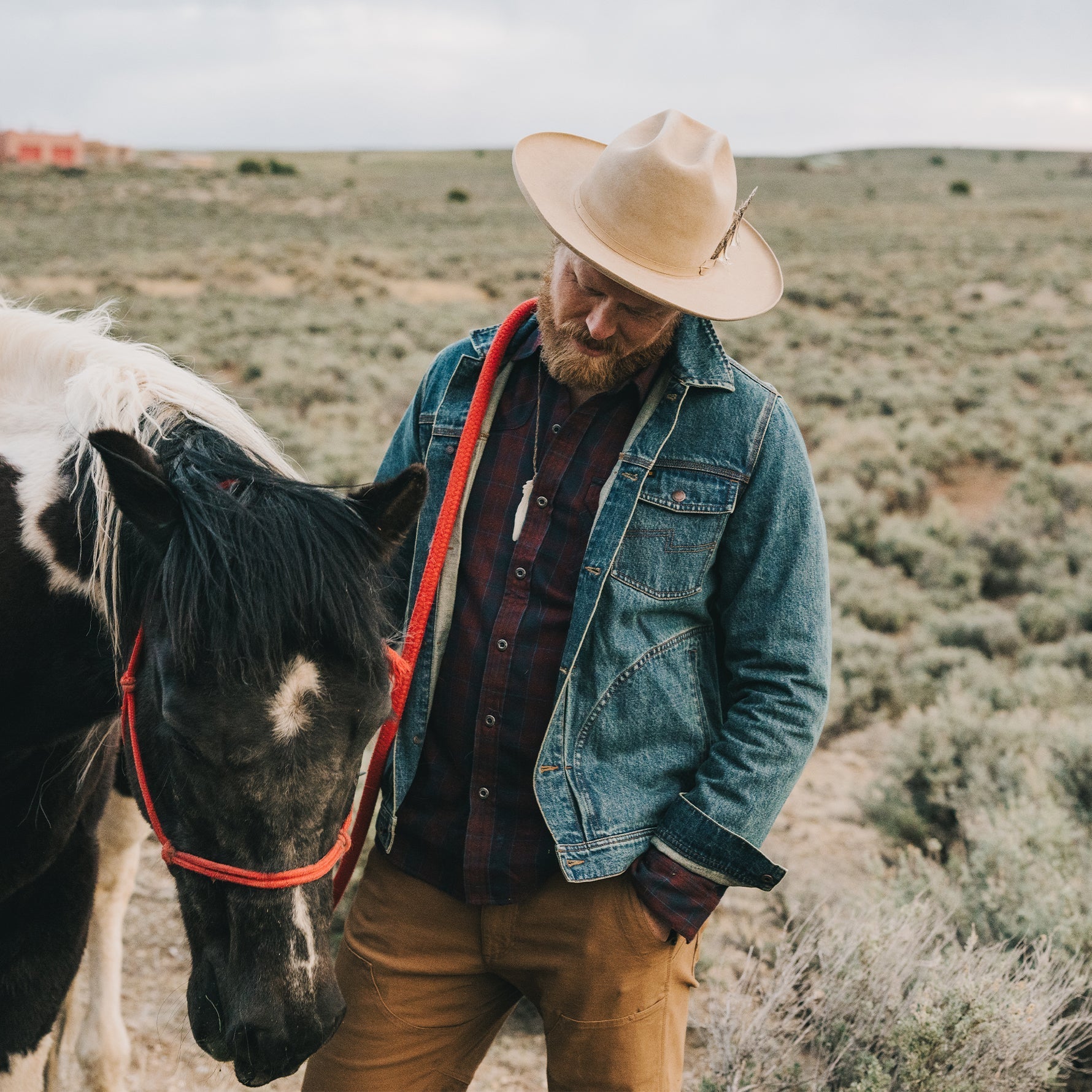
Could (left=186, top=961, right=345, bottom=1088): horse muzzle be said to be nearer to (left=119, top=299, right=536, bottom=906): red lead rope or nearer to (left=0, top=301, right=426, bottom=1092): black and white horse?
(left=0, top=301, right=426, bottom=1092): black and white horse

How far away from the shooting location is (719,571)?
2025mm

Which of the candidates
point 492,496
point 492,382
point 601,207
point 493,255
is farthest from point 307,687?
point 493,255

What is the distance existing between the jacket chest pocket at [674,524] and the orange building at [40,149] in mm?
58282

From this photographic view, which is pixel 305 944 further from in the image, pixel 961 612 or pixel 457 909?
pixel 961 612

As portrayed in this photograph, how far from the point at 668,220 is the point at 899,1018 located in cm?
253

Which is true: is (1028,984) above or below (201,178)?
above

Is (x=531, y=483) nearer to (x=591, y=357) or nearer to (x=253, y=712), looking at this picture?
(x=591, y=357)

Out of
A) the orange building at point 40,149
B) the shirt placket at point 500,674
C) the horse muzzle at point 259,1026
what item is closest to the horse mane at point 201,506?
the shirt placket at point 500,674

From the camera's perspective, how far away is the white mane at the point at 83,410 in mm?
1799

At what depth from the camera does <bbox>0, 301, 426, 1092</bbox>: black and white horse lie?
1523 mm

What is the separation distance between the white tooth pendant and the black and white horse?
284mm

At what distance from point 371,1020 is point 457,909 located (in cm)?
31

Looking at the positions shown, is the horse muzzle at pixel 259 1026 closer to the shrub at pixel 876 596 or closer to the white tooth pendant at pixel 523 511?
the white tooth pendant at pixel 523 511

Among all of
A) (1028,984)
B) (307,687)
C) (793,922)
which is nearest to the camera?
(307,687)
